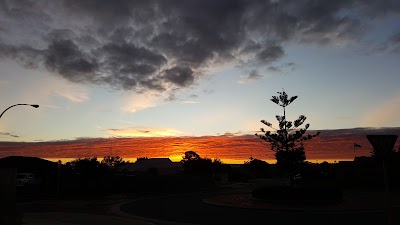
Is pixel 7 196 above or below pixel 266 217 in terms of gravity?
above

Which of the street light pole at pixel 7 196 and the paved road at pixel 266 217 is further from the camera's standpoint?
the paved road at pixel 266 217

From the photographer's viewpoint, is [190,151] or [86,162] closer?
[86,162]

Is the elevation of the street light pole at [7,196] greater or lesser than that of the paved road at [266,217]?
greater

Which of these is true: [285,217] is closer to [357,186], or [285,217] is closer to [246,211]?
[246,211]

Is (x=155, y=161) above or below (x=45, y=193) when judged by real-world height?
above

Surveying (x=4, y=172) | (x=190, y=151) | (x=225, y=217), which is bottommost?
(x=225, y=217)

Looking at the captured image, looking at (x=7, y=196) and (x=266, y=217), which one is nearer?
(x=7, y=196)

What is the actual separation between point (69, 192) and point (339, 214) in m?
30.2

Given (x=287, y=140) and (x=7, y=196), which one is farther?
(x=287, y=140)

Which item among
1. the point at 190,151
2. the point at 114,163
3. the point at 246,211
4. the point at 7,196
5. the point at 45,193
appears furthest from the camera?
the point at 114,163

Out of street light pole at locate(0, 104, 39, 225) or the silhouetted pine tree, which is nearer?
street light pole at locate(0, 104, 39, 225)

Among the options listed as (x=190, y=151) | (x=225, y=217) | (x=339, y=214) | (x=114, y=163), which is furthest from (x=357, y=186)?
(x=114, y=163)

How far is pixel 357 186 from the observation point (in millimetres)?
49344

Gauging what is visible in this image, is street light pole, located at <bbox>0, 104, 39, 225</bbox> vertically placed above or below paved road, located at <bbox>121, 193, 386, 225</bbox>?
above
